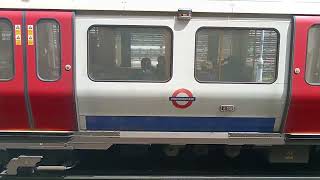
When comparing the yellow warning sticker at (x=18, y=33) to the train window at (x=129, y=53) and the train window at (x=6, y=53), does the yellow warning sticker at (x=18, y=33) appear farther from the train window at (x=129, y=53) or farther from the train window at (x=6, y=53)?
the train window at (x=129, y=53)

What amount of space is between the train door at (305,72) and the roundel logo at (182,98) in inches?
45.9

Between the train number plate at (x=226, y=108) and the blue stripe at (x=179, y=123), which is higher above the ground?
the train number plate at (x=226, y=108)

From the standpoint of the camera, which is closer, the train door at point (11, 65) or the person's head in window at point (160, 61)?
the train door at point (11, 65)

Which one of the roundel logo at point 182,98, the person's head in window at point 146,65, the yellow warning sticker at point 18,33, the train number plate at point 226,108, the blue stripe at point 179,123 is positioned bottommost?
the blue stripe at point 179,123

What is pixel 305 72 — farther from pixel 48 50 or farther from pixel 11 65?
pixel 11 65

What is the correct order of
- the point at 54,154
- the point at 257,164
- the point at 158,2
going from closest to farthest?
the point at 158,2
the point at 54,154
the point at 257,164

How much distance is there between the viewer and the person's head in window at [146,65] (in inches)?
176

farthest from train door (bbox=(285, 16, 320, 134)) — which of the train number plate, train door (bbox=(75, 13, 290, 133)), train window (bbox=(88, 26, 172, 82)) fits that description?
train window (bbox=(88, 26, 172, 82))

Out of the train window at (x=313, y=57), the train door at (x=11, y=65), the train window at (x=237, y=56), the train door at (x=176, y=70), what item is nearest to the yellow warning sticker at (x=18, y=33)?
the train door at (x=11, y=65)

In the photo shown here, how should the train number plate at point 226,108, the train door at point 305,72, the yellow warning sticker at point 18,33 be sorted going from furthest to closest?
the train number plate at point 226,108
the train door at point 305,72
the yellow warning sticker at point 18,33

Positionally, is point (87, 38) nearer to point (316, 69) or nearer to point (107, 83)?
point (107, 83)

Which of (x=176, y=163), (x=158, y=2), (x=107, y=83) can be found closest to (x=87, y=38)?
(x=107, y=83)

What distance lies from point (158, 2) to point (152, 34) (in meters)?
0.36

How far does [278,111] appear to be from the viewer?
4.50 metres
